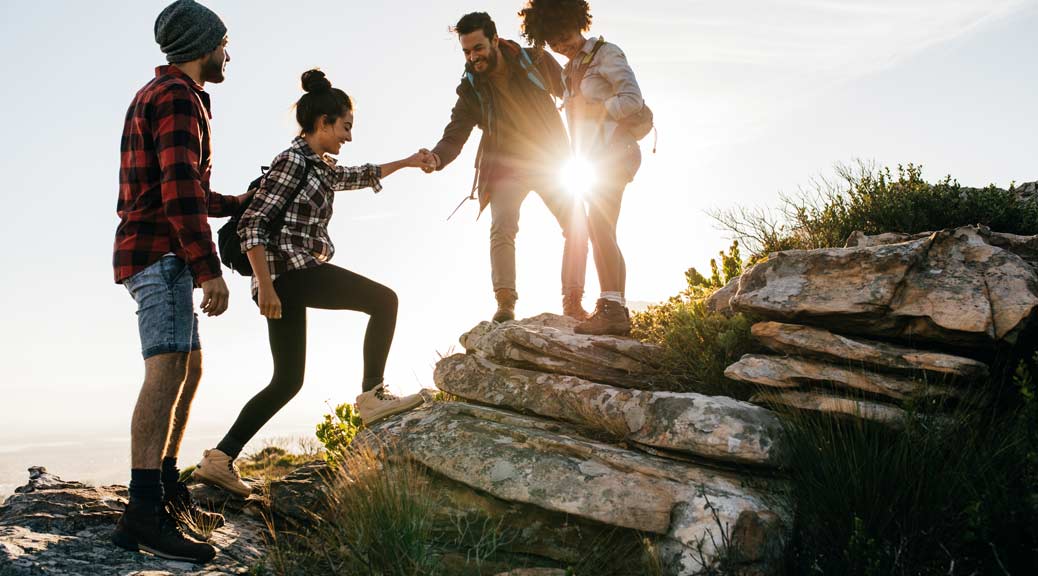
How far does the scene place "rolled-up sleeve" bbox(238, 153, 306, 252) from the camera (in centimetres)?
475

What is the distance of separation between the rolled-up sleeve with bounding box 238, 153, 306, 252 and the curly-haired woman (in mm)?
2617

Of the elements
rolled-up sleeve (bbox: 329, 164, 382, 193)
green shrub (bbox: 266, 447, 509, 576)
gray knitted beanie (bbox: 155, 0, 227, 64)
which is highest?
gray knitted beanie (bbox: 155, 0, 227, 64)

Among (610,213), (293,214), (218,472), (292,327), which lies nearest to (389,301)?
(292,327)

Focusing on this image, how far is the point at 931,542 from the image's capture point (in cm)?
334

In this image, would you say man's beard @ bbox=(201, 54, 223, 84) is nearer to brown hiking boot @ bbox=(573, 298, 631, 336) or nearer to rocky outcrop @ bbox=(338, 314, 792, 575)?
rocky outcrop @ bbox=(338, 314, 792, 575)

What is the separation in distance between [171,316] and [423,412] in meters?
2.14

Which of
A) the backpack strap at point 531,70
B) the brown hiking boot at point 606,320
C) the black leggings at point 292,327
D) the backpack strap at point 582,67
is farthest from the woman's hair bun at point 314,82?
the brown hiking boot at point 606,320

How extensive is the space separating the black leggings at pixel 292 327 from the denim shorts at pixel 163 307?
2.97 ft

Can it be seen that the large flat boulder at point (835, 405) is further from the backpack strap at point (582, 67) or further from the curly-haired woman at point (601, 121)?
the backpack strap at point (582, 67)

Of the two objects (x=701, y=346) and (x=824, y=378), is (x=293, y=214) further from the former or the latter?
(x=824, y=378)

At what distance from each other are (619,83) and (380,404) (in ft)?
11.6

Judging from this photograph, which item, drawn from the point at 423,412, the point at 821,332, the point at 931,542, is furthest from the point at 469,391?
the point at 931,542

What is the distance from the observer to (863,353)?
4547mm

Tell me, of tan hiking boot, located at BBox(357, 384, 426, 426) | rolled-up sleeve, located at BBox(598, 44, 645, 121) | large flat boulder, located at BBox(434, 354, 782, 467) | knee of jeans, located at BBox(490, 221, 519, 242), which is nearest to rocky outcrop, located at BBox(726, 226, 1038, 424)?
large flat boulder, located at BBox(434, 354, 782, 467)
